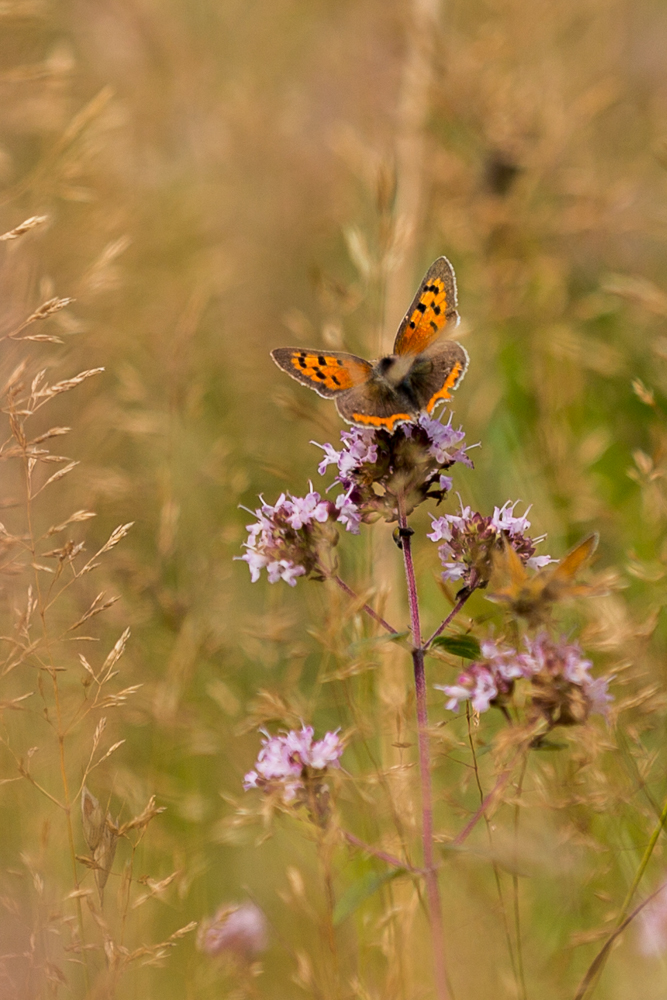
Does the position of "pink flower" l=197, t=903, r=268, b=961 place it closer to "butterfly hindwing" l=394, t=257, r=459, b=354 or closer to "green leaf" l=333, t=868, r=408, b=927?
"green leaf" l=333, t=868, r=408, b=927

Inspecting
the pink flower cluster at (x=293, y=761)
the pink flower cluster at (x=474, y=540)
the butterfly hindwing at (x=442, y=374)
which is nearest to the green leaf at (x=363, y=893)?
the pink flower cluster at (x=293, y=761)

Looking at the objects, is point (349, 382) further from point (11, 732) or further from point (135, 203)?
point (135, 203)

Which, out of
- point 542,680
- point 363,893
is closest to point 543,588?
point 542,680

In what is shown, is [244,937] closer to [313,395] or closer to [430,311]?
[430,311]

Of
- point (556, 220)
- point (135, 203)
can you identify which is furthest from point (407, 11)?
point (135, 203)

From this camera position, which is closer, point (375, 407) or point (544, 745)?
point (544, 745)

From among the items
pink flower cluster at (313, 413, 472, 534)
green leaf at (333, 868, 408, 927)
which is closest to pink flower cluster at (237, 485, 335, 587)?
pink flower cluster at (313, 413, 472, 534)
